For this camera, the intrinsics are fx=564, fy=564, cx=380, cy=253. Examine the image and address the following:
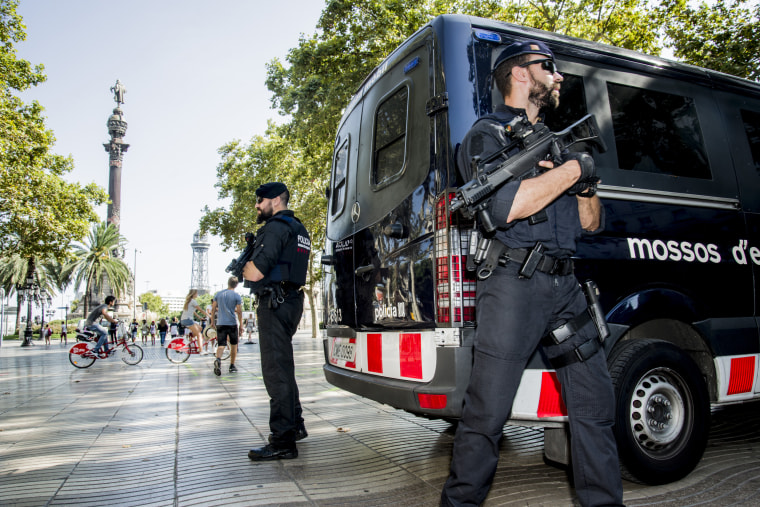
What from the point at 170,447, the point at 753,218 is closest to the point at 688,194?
the point at 753,218

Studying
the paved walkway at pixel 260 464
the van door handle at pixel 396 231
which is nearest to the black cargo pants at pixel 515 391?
the paved walkway at pixel 260 464

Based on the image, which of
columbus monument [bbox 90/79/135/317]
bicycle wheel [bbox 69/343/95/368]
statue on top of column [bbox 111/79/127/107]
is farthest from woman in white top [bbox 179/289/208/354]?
statue on top of column [bbox 111/79/127/107]

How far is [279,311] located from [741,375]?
299cm

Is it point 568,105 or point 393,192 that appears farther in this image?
point 393,192

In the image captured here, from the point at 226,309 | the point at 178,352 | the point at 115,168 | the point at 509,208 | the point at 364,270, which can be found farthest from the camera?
the point at 115,168

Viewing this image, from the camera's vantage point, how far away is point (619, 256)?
311 cm

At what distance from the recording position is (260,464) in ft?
12.2

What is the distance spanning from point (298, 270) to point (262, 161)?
2478cm

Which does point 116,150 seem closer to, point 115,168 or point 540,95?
point 115,168

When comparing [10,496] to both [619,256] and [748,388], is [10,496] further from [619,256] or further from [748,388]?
[748,388]

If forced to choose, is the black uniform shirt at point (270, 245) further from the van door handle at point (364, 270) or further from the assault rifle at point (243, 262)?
the van door handle at point (364, 270)

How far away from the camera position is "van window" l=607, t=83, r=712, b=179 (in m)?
3.36

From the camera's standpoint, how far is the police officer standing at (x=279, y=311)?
3.85m

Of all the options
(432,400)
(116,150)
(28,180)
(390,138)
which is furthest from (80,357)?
(116,150)
